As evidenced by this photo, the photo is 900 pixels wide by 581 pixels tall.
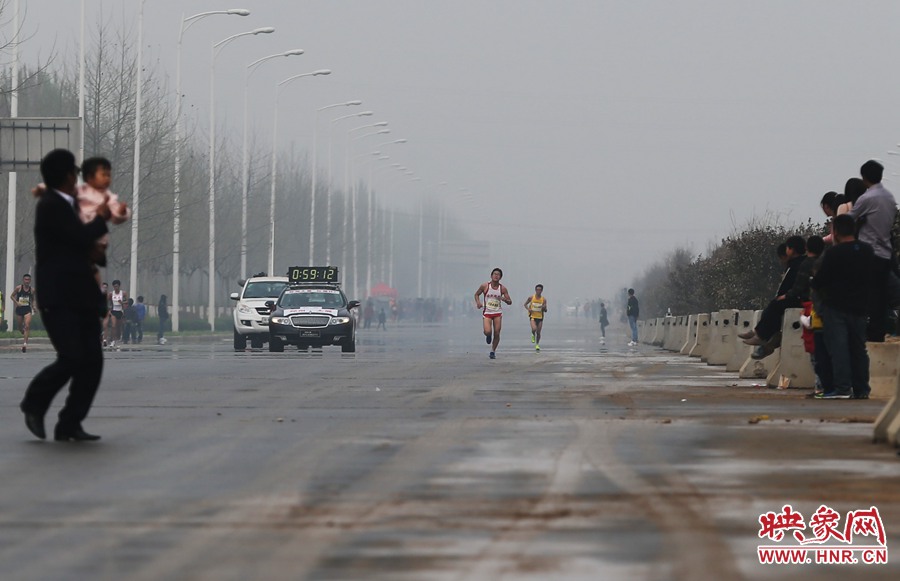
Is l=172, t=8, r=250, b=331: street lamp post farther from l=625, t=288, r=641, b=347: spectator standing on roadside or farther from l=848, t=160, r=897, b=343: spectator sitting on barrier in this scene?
l=848, t=160, r=897, b=343: spectator sitting on barrier

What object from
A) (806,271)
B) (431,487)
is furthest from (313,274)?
(431,487)

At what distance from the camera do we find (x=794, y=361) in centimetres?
2039

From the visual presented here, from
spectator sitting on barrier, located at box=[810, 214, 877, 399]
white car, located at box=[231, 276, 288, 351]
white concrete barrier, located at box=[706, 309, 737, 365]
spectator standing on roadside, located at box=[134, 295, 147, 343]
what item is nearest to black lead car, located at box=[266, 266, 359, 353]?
white car, located at box=[231, 276, 288, 351]

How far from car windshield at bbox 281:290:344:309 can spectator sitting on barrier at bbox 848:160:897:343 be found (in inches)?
1044

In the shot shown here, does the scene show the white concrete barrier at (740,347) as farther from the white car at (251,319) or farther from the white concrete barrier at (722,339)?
the white car at (251,319)

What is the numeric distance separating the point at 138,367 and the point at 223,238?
70.1m

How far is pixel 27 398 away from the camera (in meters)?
12.3

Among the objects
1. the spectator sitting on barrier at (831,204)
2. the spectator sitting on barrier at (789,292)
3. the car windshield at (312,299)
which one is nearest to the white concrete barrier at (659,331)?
the car windshield at (312,299)

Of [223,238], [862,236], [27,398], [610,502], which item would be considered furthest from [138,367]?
[223,238]

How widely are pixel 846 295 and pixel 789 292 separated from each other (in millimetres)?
2454

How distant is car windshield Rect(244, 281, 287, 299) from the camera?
48500 millimetres

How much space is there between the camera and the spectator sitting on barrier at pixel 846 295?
16.8 metres

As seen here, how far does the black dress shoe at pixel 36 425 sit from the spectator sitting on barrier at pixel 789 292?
924 cm

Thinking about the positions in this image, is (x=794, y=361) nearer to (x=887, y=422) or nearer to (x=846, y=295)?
(x=846, y=295)
